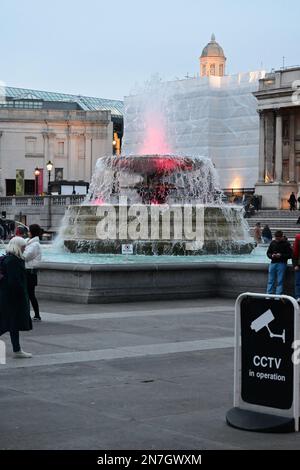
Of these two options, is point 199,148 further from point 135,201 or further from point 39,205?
point 135,201

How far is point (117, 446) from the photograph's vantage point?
284 inches

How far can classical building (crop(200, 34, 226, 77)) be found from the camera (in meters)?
100

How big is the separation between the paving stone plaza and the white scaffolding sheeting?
63.8 metres

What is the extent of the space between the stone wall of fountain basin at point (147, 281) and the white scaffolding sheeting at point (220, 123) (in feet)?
193

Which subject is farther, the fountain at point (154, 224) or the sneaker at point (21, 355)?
the fountain at point (154, 224)

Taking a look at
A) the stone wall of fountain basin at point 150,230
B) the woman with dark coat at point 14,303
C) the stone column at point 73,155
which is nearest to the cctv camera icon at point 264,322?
the woman with dark coat at point 14,303

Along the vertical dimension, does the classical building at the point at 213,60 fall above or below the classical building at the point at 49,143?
above

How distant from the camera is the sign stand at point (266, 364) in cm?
764

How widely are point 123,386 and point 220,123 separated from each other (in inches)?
2806

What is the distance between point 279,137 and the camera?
78188 mm

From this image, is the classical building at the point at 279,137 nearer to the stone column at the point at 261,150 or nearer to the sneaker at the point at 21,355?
the stone column at the point at 261,150

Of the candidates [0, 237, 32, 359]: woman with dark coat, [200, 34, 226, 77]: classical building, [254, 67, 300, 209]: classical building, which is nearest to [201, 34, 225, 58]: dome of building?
[200, 34, 226, 77]: classical building

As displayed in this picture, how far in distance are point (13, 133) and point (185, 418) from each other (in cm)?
8350
